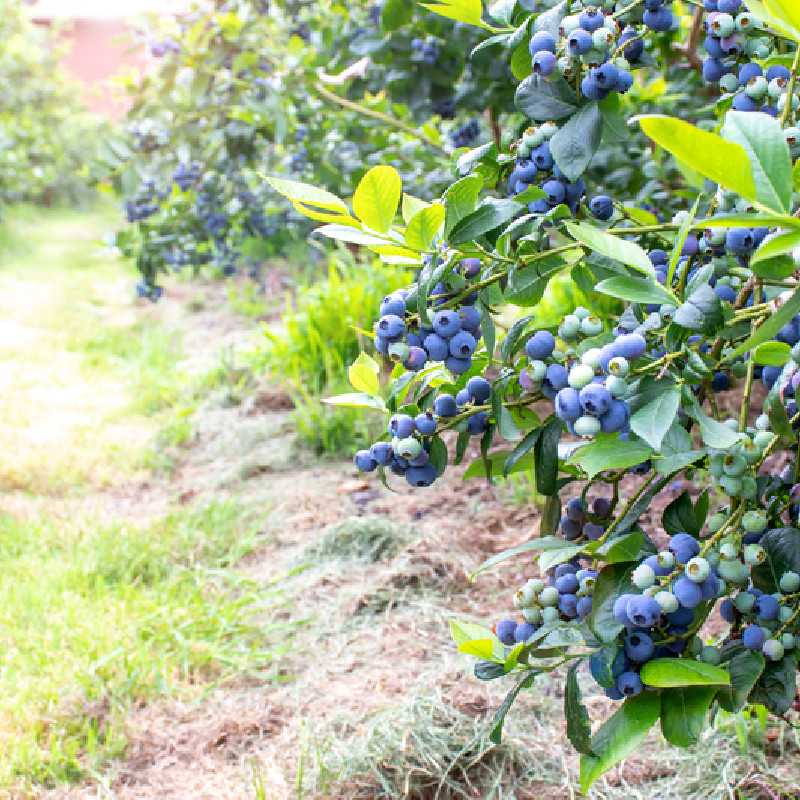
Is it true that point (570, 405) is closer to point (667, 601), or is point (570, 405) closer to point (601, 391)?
point (601, 391)

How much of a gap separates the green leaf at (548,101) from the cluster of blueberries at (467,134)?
1.79 meters

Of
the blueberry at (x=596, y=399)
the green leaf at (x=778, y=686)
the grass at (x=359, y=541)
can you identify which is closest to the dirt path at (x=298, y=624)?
the grass at (x=359, y=541)

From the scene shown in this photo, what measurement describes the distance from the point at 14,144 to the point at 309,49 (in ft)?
25.7

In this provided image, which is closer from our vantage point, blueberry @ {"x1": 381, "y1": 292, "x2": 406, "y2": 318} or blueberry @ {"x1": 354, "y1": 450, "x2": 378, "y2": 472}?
blueberry @ {"x1": 381, "y1": 292, "x2": 406, "y2": 318}

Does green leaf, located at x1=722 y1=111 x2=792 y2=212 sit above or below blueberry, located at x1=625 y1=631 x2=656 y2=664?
above

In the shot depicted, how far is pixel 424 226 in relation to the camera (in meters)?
0.95

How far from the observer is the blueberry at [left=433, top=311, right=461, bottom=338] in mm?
964

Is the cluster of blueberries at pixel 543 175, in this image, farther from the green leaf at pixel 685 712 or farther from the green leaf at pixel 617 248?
the green leaf at pixel 685 712

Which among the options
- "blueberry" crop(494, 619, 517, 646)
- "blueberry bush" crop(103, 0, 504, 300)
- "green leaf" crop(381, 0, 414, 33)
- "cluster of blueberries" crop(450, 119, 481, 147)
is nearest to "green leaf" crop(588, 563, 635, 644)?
"blueberry" crop(494, 619, 517, 646)

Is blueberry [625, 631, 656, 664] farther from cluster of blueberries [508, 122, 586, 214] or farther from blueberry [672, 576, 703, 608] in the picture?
cluster of blueberries [508, 122, 586, 214]

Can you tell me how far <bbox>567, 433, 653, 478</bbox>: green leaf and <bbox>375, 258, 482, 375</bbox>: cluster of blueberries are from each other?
17cm

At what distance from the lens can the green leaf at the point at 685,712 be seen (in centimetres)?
92

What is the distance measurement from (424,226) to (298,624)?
4.97 ft

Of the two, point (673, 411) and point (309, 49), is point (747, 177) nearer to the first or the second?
point (673, 411)
